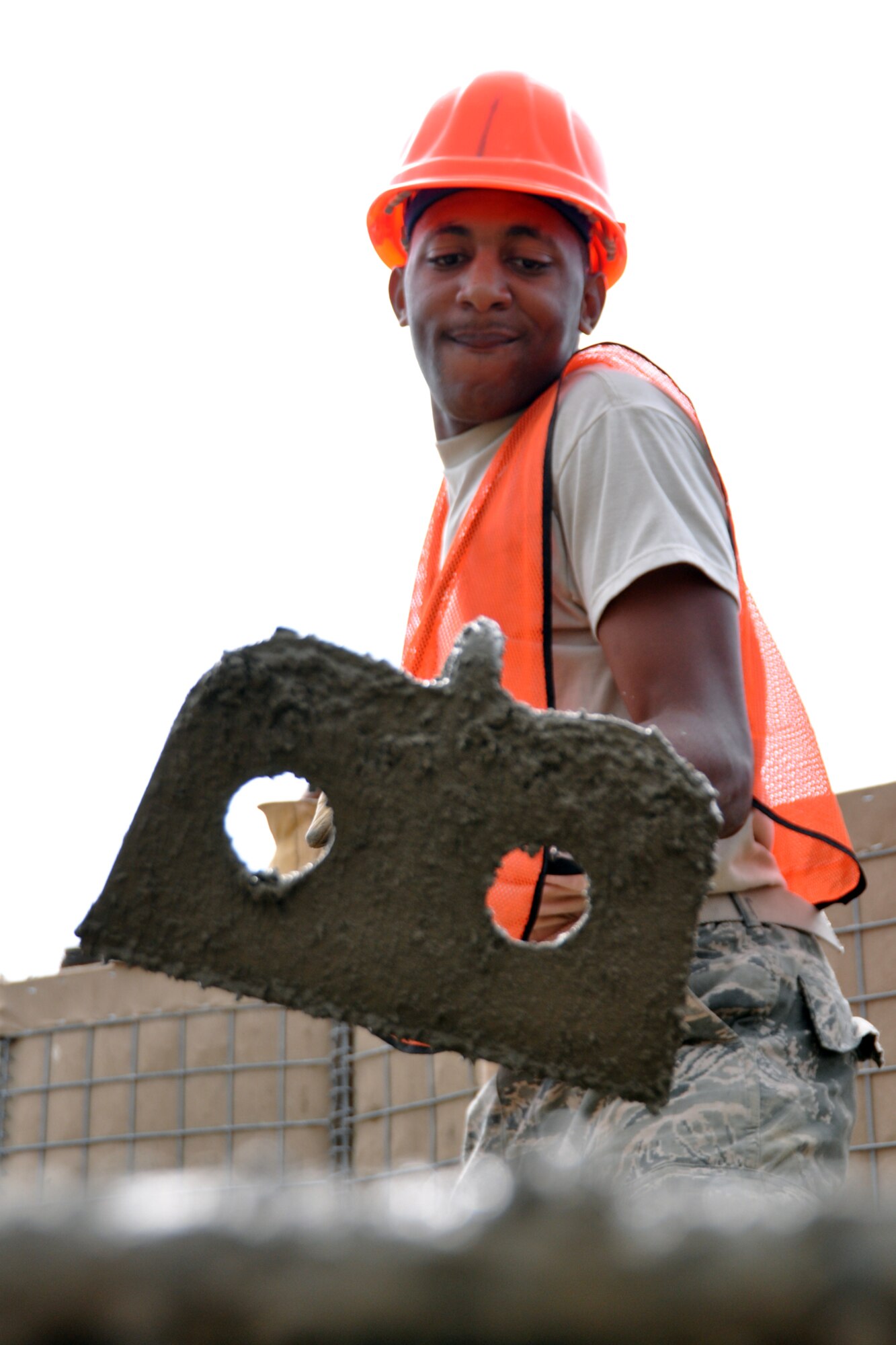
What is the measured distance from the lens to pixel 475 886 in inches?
51.0

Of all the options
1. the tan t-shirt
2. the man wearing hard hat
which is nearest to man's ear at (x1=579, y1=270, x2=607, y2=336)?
the man wearing hard hat

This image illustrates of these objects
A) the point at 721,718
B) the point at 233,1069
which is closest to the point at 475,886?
the point at 721,718

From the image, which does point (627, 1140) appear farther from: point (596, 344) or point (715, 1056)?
point (596, 344)

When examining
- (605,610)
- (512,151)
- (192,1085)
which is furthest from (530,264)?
(192,1085)

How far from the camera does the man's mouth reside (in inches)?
84.4

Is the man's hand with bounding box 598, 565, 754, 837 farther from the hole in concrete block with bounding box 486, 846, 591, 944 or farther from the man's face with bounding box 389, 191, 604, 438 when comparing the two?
the man's face with bounding box 389, 191, 604, 438

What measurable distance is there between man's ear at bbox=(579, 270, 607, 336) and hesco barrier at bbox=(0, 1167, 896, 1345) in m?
2.19

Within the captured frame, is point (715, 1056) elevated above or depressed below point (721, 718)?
below

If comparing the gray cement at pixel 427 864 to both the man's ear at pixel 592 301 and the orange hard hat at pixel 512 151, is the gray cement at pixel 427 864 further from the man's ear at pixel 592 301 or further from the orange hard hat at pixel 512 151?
the man's ear at pixel 592 301

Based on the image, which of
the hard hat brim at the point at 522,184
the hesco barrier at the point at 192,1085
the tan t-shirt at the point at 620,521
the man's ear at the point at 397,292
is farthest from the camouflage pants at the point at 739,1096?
the hesco barrier at the point at 192,1085

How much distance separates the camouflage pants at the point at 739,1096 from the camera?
1.65 meters

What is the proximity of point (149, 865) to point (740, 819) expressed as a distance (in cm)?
69

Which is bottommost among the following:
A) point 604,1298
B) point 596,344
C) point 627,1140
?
point 604,1298

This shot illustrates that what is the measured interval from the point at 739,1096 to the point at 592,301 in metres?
1.37
